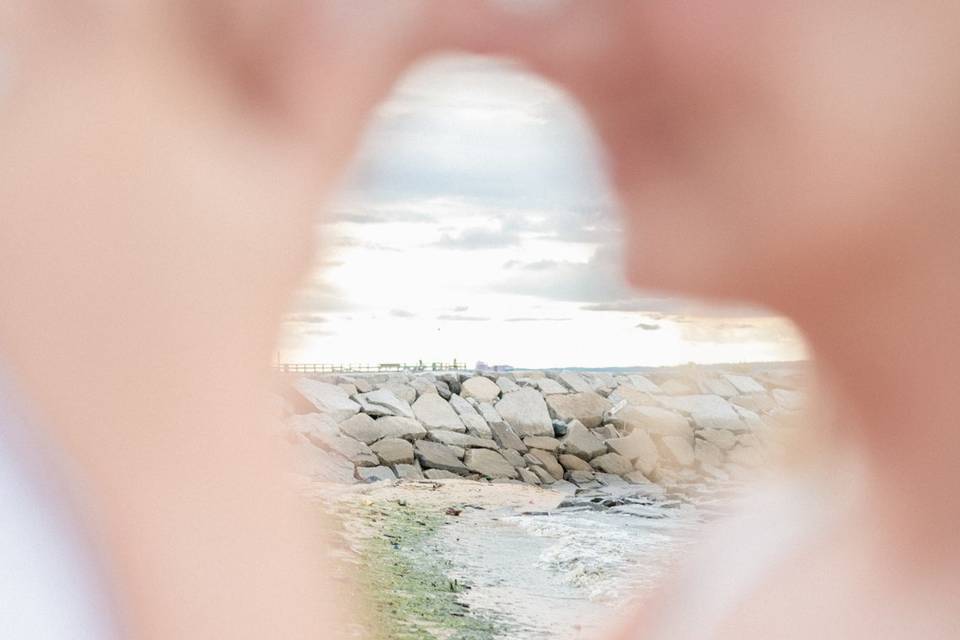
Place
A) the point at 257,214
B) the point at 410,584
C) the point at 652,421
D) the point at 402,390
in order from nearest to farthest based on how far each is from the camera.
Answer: the point at 257,214 → the point at 410,584 → the point at 402,390 → the point at 652,421

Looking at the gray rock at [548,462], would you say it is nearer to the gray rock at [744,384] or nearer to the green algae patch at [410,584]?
the green algae patch at [410,584]

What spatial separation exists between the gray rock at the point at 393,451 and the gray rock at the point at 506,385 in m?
0.16

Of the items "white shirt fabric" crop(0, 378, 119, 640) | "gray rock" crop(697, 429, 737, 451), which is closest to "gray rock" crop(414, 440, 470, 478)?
"gray rock" crop(697, 429, 737, 451)

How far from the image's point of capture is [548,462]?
3.95 ft

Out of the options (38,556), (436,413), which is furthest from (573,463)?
(38,556)

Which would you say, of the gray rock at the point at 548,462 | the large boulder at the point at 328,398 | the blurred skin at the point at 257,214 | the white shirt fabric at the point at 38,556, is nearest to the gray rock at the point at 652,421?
the gray rock at the point at 548,462

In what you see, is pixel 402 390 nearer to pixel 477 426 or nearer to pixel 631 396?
pixel 477 426

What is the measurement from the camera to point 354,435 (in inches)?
44.3

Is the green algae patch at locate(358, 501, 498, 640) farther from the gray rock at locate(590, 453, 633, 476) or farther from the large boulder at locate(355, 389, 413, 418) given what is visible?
the gray rock at locate(590, 453, 633, 476)

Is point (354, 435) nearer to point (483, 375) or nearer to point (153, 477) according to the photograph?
point (483, 375)

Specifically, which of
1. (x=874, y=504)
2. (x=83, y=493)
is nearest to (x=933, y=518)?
(x=874, y=504)

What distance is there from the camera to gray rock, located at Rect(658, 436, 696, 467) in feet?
3.74

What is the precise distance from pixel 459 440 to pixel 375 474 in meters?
0.13

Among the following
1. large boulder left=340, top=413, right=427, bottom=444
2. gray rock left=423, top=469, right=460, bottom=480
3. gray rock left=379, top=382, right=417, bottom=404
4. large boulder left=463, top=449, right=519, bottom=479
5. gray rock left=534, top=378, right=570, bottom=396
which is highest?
gray rock left=534, top=378, right=570, bottom=396
